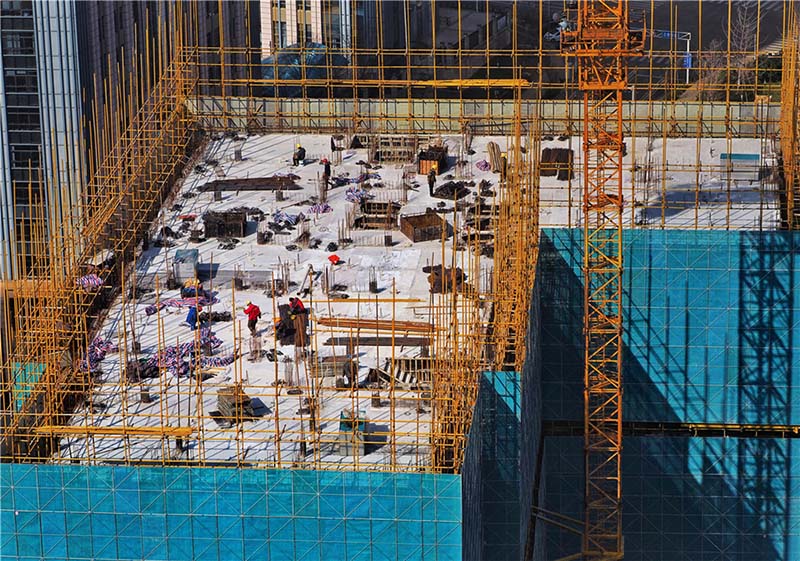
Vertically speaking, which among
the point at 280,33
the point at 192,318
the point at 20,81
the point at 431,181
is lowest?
the point at 192,318

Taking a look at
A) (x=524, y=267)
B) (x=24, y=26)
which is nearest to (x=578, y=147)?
(x=524, y=267)

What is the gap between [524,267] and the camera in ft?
247

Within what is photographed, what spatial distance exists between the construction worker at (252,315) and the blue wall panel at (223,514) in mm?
11533

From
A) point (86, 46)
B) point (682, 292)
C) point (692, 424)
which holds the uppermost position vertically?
point (86, 46)

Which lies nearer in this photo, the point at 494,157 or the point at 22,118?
the point at 494,157

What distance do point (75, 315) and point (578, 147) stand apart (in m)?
29.9

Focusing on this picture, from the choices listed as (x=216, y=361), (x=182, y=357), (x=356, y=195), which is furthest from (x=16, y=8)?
(x=216, y=361)

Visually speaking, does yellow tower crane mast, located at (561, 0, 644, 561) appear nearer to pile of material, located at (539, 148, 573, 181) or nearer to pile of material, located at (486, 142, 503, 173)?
pile of material, located at (539, 148, 573, 181)

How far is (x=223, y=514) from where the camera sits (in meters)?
61.2

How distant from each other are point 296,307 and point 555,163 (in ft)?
72.4

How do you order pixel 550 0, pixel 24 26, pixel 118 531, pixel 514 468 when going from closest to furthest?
pixel 118 531 → pixel 514 468 → pixel 24 26 → pixel 550 0

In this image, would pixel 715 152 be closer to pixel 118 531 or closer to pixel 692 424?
pixel 692 424

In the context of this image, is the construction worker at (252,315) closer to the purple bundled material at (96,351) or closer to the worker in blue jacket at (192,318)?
the worker in blue jacket at (192,318)

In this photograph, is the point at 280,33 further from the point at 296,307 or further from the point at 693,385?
the point at 296,307
